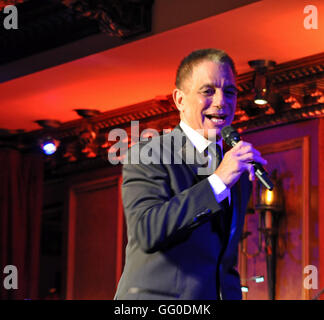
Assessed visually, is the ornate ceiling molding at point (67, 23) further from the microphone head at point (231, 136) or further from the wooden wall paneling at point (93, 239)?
the microphone head at point (231, 136)

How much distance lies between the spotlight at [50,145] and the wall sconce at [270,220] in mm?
1793

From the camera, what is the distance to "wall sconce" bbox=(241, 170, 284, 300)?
4.98 m

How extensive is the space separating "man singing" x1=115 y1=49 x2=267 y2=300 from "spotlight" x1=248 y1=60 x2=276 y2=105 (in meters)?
3.10

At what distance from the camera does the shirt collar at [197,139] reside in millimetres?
1795

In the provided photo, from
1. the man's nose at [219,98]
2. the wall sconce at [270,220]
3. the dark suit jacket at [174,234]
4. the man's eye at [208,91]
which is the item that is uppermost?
the wall sconce at [270,220]

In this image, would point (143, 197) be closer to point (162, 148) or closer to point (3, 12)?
point (162, 148)

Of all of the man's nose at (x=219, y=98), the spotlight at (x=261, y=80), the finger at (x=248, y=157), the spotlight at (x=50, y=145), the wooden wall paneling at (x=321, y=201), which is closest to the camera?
the finger at (x=248, y=157)

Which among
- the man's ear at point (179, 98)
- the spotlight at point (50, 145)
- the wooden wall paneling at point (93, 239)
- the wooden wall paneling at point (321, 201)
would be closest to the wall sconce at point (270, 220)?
the wooden wall paneling at point (321, 201)

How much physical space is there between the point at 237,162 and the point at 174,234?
19 cm

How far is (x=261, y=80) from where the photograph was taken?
16.2 feet

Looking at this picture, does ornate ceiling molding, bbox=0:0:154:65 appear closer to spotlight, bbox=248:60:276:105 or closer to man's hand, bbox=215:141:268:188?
spotlight, bbox=248:60:276:105

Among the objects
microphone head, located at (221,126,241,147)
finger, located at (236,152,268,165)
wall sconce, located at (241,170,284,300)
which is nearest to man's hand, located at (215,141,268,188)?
finger, located at (236,152,268,165)
